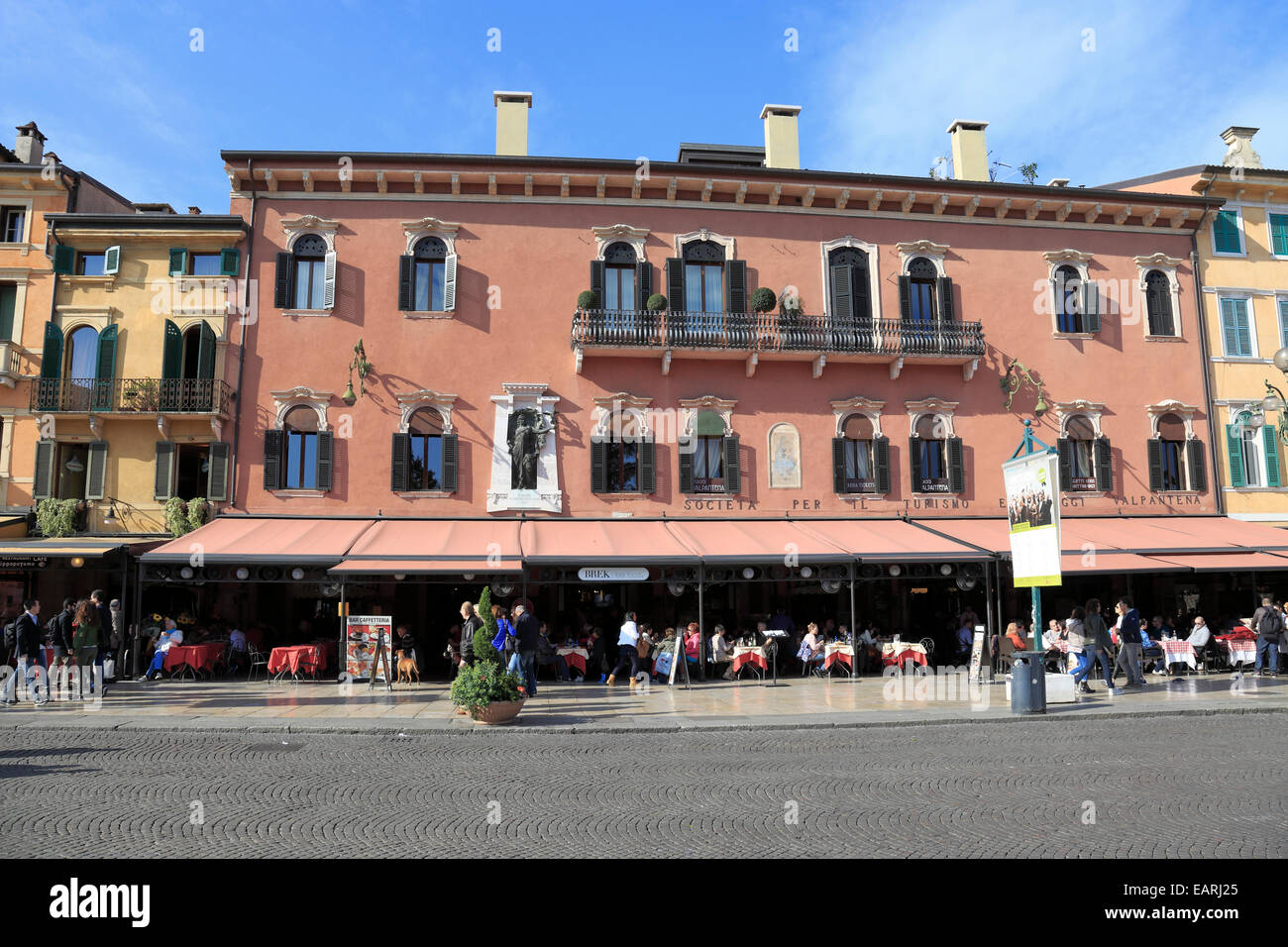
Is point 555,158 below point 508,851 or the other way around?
the other way around

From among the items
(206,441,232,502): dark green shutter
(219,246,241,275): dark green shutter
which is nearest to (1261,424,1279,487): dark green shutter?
(206,441,232,502): dark green shutter

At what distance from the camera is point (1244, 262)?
24672 millimetres

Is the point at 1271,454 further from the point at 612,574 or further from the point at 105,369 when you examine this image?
the point at 105,369

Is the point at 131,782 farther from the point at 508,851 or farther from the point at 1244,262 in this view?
the point at 1244,262

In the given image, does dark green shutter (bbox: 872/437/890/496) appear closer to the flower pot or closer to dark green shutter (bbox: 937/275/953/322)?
dark green shutter (bbox: 937/275/953/322)

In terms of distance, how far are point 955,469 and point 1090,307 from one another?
6126 mm

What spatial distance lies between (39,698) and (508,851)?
41.0 feet

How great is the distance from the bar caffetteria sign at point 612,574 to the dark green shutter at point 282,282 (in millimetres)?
9861

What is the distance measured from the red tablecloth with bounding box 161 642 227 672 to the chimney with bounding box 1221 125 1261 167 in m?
29.1

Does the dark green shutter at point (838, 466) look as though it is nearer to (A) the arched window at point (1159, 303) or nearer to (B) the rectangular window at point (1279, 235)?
(A) the arched window at point (1159, 303)

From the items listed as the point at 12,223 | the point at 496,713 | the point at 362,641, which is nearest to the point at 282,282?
the point at 12,223

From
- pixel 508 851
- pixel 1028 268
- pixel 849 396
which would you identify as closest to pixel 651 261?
pixel 849 396

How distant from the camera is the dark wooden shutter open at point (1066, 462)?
75.5ft

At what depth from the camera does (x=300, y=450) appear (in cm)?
2067
